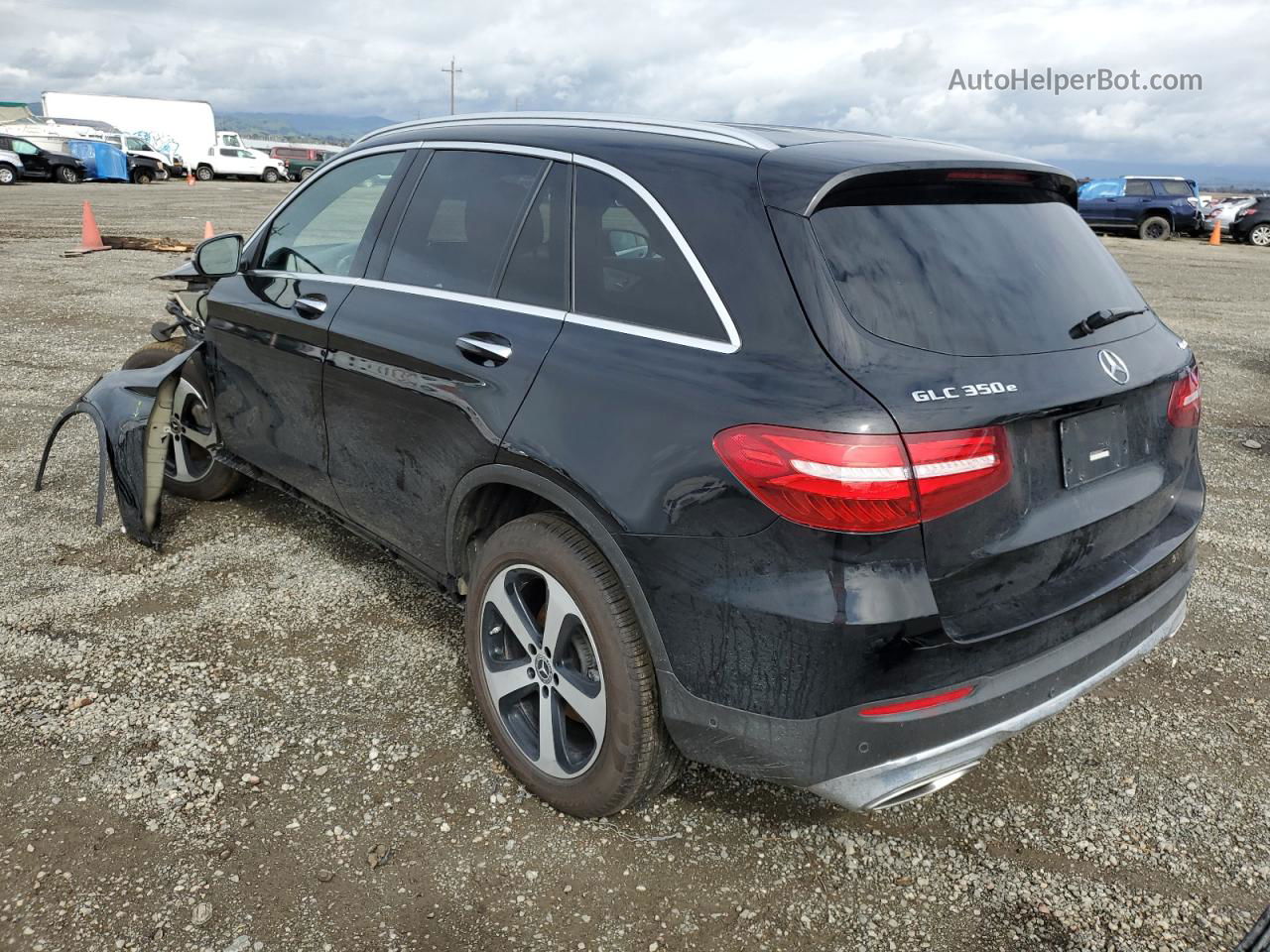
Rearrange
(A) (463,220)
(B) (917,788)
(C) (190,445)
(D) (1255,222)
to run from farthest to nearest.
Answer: (D) (1255,222) → (C) (190,445) → (A) (463,220) → (B) (917,788)

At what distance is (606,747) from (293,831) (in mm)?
927

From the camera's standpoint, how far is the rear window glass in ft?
7.22

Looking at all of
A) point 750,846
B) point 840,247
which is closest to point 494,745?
point 750,846

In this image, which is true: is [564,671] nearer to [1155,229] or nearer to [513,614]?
[513,614]

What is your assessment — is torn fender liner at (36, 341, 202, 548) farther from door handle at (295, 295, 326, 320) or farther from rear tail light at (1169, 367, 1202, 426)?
rear tail light at (1169, 367, 1202, 426)

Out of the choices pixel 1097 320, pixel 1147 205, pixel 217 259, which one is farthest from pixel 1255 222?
pixel 217 259

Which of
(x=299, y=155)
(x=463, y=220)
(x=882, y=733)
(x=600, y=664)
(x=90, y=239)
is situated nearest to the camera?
(x=882, y=733)

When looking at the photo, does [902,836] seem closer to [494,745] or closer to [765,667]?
[765,667]

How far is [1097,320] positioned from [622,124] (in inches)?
56.1

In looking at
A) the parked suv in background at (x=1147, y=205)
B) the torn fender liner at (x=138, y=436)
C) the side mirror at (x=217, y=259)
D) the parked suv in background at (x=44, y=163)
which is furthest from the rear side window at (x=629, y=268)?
the parked suv in background at (x=44, y=163)

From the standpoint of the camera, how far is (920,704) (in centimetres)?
212

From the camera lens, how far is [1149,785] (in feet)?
9.74

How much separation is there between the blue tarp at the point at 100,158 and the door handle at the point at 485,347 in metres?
37.0

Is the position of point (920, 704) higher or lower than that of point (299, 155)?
lower
